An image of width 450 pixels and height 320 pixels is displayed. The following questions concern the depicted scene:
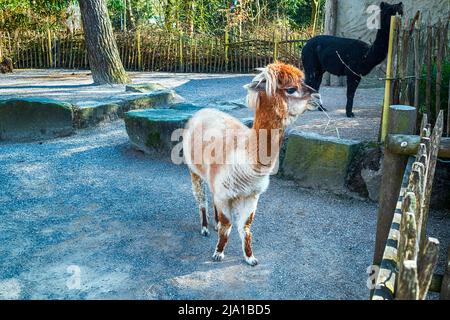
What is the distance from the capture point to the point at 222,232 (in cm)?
357

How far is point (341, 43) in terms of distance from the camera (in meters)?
6.84

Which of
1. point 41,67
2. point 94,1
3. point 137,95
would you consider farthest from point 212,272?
point 41,67

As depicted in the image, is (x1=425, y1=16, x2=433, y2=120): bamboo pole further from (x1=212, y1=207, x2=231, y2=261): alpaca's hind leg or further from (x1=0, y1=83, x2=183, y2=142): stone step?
(x1=0, y1=83, x2=183, y2=142): stone step

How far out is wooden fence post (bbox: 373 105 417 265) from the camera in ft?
10.3

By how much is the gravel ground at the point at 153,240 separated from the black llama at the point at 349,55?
7.15 feet

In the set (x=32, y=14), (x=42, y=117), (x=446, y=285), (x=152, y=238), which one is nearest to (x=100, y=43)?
(x=42, y=117)

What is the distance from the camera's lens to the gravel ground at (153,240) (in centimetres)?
325

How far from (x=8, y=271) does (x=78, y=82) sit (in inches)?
343

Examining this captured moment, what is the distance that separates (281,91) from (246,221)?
1113mm

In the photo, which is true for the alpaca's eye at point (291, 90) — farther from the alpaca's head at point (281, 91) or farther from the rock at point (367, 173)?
the rock at point (367, 173)

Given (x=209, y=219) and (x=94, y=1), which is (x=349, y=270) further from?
(x=94, y=1)

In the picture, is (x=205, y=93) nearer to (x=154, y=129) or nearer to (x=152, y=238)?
(x=154, y=129)

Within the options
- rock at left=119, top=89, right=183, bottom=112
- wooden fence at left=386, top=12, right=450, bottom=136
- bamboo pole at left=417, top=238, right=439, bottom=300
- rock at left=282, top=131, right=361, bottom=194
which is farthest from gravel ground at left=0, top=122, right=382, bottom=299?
rock at left=119, top=89, right=183, bottom=112

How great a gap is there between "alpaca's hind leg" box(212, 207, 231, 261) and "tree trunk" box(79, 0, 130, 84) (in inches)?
317
